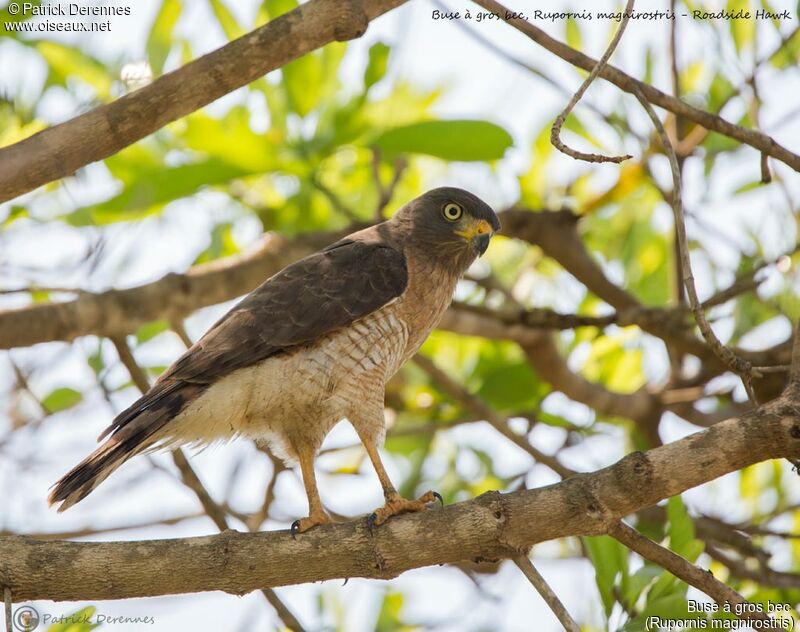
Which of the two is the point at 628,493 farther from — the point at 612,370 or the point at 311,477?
the point at 612,370

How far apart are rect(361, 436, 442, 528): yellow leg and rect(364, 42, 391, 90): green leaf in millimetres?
2026

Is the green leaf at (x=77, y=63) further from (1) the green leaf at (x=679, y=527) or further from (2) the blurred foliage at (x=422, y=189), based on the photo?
(1) the green leaf at (x=679, y=527)

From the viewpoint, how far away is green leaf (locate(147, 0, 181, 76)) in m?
5.47

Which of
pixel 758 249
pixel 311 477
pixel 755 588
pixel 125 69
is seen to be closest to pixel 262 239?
pixel 125 69

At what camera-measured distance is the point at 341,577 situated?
12.5 feet

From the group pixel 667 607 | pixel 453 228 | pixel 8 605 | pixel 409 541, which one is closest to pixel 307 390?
pixel 409 541

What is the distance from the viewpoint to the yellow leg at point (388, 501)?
13.1ft

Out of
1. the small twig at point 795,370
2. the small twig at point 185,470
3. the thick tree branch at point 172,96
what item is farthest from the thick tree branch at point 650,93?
the small twig at point 185,470

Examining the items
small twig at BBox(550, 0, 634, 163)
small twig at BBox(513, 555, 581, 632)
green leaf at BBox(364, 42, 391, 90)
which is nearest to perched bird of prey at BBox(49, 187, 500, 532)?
small twig at BBox(513, 555, 581, 632)

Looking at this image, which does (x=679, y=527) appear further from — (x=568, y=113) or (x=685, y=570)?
(x=568, y=113)

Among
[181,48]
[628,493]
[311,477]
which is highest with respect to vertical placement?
[181,48]

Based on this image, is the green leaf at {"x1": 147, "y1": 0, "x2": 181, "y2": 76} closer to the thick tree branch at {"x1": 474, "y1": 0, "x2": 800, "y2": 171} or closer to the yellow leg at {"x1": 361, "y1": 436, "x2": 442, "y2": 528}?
the thick tree branch at {"x1": 474, "y1": 0, "x2": 800, "y2": 171}

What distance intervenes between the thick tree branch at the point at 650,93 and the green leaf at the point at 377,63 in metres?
1.60

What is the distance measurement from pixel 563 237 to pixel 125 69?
9.17ft
